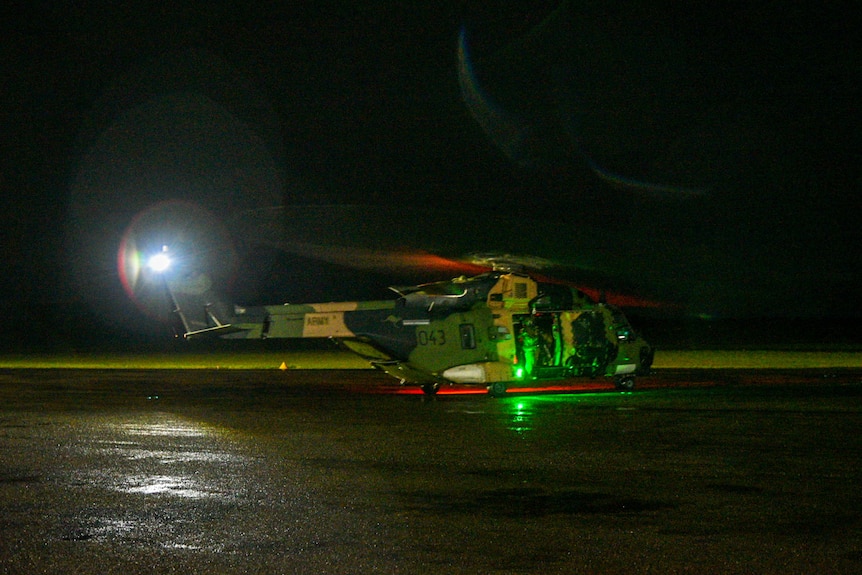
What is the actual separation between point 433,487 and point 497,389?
1247 centimetres

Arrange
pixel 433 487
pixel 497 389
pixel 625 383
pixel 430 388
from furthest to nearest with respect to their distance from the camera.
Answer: pixel 625 383
pixel 430 388
pixel 497 389
pixel 433 487

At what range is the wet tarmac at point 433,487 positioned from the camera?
7.01 m

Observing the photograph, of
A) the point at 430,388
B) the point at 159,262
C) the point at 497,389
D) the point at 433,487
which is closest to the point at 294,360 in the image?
the point at 159,262

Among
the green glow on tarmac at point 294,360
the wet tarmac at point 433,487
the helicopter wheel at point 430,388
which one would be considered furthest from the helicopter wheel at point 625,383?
the green glow on tarmac at point 294,360

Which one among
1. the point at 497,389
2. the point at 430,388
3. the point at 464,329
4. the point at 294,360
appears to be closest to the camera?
the point at 497,389

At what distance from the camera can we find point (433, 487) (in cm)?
997

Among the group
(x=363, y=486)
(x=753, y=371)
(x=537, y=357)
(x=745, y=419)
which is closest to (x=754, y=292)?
(x=753, y=371)

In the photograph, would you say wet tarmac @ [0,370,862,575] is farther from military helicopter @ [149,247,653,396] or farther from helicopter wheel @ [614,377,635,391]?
helicopter wheel @ [614,377,635,391]

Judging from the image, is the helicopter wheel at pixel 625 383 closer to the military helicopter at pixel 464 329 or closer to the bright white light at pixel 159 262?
the military helicopter at pixel 464 329

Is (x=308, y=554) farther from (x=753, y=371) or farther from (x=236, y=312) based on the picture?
(x=753, y=371)

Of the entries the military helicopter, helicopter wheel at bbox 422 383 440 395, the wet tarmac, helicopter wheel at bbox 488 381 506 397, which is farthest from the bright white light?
helicopter wheel at bbox 488 381 506 397

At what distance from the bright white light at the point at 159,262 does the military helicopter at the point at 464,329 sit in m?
1.80

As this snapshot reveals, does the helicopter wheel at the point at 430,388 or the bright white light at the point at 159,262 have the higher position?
the bright white light at the point at 159,262

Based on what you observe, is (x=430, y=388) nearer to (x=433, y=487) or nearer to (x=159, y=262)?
(x=159, y=262)
